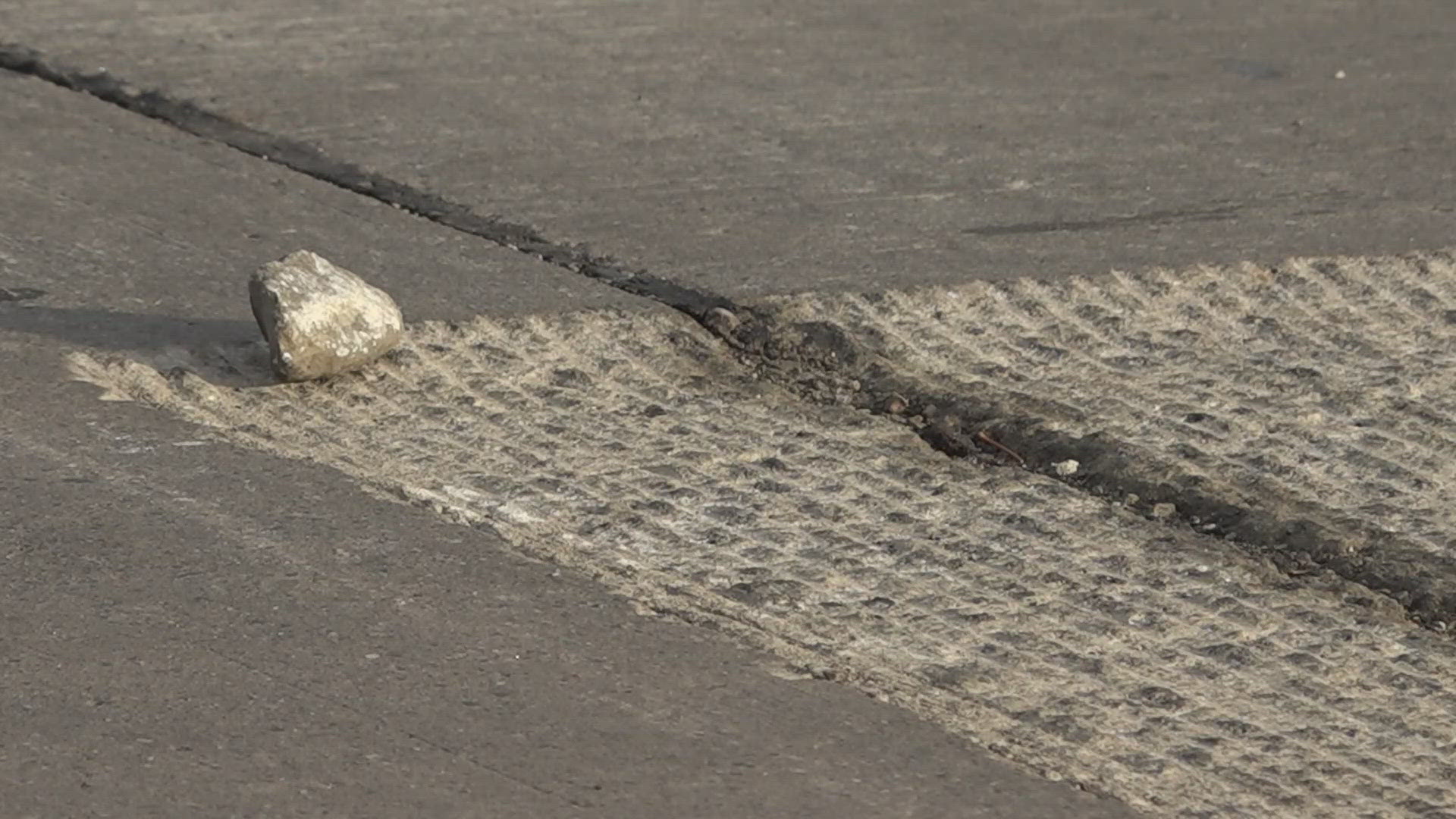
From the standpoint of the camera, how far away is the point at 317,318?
4.78m

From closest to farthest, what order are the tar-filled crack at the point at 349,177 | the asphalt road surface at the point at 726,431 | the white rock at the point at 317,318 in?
the asphalt road surface at the point at 726,431 < the white rock at the point at 317,318 < the tar-filled crack at the point at 349,177

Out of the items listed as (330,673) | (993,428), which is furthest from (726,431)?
(330,673)

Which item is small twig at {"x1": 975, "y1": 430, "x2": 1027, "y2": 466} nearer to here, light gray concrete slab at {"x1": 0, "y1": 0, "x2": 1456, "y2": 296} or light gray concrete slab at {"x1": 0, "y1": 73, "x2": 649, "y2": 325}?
light gray concrete slab at {"x1": 0, "y1": 0, "x2": 1456, "y2": 296}

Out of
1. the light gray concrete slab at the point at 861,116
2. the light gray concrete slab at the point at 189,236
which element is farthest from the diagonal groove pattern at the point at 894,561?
the light gray concrete slab at the point at 861,116

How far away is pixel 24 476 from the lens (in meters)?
4.38

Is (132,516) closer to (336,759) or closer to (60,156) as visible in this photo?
(336,759)

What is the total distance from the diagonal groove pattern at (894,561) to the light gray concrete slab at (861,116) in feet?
2.27

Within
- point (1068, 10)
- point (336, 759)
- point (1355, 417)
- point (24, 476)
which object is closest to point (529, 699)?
point (336, 759)

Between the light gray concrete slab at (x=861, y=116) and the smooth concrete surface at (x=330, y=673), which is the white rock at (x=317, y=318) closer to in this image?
the smooth concrete surface at (x=330, y=673)

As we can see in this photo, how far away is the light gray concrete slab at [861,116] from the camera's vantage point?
5.80m

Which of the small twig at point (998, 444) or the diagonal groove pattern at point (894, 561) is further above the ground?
the small twig at point (998, 444)

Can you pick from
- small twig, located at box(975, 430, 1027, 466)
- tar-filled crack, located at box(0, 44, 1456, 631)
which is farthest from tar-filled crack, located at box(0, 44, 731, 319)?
small twig, located at box(975, 430, 1027, 466)

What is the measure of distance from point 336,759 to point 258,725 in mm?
162

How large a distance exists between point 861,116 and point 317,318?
2.37 m
